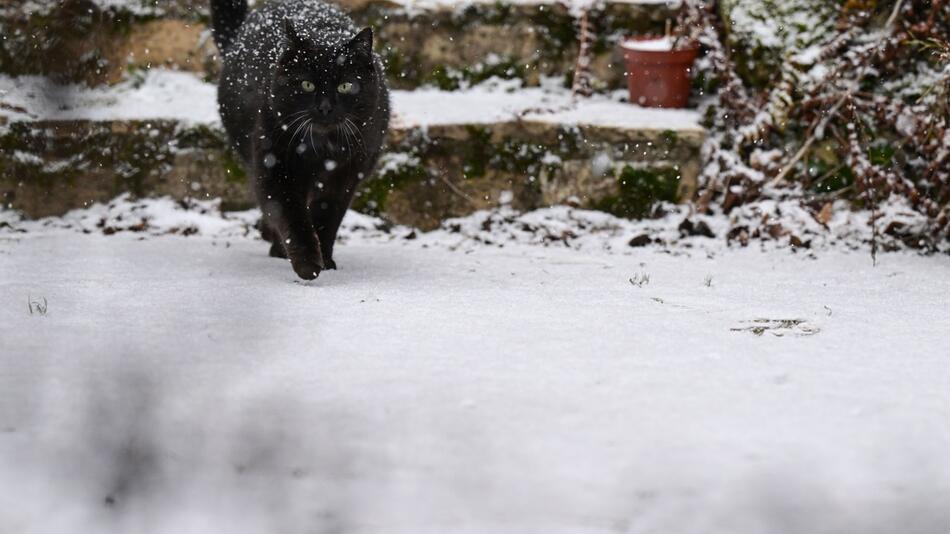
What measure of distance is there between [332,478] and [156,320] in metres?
1.09

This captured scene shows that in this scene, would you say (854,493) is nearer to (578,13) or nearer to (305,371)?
(305,371)

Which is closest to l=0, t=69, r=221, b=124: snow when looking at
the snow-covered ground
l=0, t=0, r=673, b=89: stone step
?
l=0, t=0, r=673, b=89: stone step

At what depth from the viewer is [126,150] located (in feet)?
15.6

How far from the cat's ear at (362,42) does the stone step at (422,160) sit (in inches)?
44.3

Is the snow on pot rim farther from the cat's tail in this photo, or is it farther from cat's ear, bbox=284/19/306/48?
cat's ear, bbox=284/19/306/48

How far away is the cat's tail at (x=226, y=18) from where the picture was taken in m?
4.23

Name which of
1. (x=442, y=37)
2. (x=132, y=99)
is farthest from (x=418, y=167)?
(x=132, y=99)

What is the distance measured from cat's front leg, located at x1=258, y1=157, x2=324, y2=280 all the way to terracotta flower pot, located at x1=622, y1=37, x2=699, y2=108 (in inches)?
84.7

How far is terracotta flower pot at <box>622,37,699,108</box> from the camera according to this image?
15.9 feet

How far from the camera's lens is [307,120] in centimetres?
342

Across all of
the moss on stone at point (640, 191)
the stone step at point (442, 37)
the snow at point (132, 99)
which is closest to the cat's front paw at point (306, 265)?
the snow at point (132, 99)

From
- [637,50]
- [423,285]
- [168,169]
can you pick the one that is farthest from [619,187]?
[168,169]

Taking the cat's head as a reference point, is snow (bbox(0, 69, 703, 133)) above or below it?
below

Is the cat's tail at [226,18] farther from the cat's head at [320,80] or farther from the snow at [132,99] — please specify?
the cat's head at [320,80]
